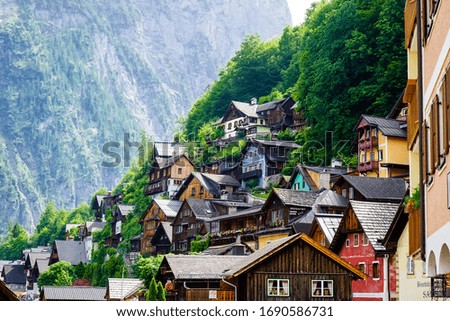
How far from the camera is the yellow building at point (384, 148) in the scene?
61.9 metres

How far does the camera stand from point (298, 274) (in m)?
38.1

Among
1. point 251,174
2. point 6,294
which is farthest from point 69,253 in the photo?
point 6,294

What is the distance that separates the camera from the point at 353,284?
42.2 meters

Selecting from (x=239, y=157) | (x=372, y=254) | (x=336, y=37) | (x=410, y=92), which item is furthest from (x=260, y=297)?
(x=239, y=157)

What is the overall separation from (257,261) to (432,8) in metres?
24.3

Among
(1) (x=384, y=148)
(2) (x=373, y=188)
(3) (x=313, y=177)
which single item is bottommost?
(2) (x=373, y=188)

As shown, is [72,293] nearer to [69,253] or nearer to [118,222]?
[118,222]

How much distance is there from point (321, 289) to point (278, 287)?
190 centimetres

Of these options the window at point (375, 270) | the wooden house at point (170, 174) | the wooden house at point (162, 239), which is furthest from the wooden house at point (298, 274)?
the wooden house at point (170, 174)

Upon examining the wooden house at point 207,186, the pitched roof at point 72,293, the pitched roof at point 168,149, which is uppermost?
the pitched roof at point 168,149

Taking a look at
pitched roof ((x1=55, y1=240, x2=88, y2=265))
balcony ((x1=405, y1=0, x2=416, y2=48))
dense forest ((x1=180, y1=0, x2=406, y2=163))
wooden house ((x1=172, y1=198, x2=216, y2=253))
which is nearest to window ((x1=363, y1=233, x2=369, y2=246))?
balcony ((x1=405, y1=0, x2=416, y2=48))

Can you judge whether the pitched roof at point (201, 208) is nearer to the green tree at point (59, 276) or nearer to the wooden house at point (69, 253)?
the green tree at point (59, 276)

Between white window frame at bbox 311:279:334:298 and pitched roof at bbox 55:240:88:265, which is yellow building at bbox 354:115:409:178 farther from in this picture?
pitched roof at bbox 55:240:88:265

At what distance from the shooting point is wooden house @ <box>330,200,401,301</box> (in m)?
39.1
